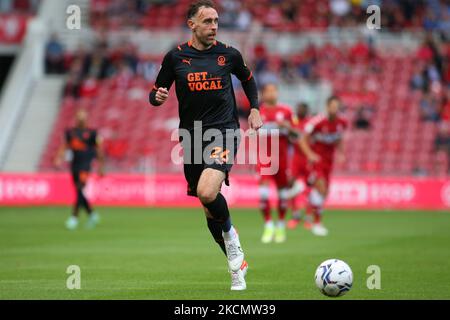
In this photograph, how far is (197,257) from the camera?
15531 mm

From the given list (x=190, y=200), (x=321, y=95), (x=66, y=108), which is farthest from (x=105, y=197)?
(x=321, y=95)

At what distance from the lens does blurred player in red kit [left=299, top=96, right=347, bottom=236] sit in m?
21.2

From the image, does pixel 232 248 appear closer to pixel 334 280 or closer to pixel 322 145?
pixel 334 280

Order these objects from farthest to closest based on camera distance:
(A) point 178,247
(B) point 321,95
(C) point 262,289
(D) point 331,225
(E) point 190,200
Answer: (B) point 321,95 → (E) point 190,200 → (D) point 331,225 → (A) point 178,247 → (C) point 262,289

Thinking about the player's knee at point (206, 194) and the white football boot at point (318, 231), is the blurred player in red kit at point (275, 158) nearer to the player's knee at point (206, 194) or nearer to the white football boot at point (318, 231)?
the white football boot at point (318, 231)

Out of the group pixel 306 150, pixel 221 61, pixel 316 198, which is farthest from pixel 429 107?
pixel 221 61

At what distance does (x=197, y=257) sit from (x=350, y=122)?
2063cm

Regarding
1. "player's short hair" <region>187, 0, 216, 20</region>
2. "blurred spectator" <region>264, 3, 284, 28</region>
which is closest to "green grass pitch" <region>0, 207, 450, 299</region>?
"player's short hair" <region>187, 0, 216, 20</region>

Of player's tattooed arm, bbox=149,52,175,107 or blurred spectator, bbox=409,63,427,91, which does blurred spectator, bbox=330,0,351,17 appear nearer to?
blurred spectator, bbox=409,63,427,91

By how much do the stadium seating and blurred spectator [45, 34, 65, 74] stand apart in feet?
6.44

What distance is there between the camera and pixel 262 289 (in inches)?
442
